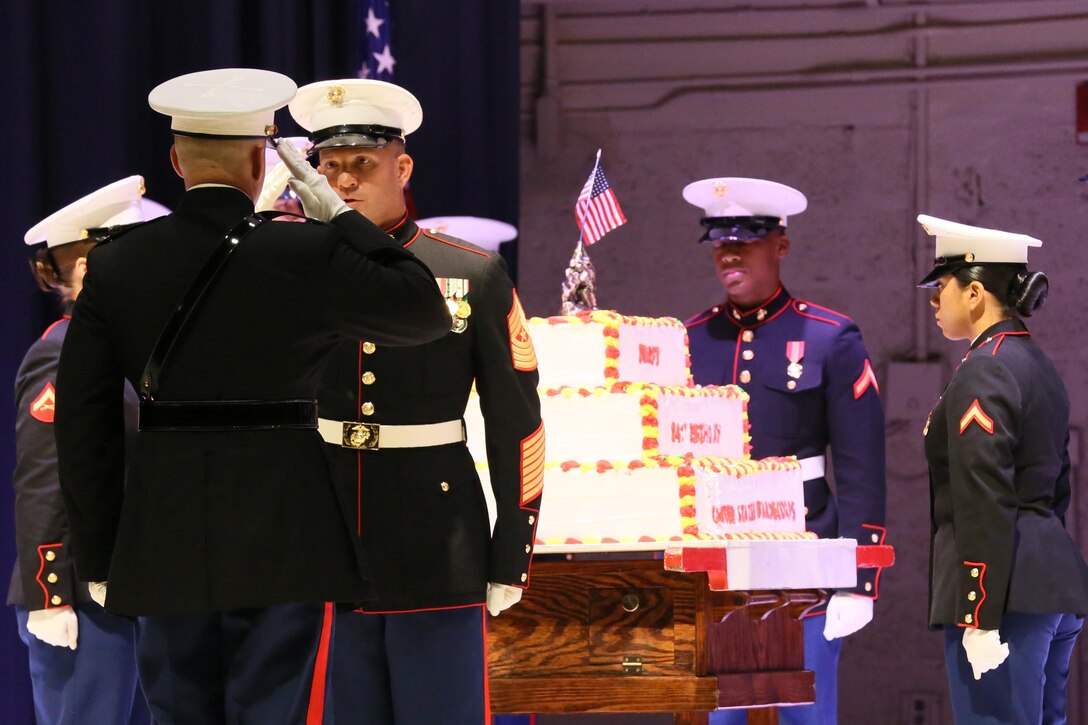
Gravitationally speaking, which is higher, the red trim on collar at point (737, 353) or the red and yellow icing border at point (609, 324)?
the red and yellow icing border at point (609, 324)

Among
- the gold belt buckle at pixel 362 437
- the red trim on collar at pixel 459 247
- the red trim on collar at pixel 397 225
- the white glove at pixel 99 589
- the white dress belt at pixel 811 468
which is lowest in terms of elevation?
the white dress belt at pixel 811 468

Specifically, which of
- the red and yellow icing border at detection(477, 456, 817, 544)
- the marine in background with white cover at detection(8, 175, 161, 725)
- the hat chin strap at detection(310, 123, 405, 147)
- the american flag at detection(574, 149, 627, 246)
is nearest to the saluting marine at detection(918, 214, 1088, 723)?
the red and yellow icing border at detection(477, 456, 817, 544)

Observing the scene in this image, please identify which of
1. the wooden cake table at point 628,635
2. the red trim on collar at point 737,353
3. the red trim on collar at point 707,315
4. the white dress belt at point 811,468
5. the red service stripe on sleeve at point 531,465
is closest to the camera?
the red service stripe on sleeve at point 531,465

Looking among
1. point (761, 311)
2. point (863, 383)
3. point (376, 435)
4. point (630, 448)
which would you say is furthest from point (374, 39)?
point (376, 435)

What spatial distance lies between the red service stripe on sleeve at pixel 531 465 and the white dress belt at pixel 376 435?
0.16m

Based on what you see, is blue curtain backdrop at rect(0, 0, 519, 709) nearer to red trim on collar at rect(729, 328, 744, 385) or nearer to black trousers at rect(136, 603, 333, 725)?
red trim on collar at rect(729, 328, 744, 385)

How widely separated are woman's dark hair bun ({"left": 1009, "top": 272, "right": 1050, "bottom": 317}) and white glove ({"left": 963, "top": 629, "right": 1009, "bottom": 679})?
79 cm

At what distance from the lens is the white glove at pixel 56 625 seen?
3.52 m

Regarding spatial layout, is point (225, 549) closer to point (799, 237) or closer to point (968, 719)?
point (968, 719)

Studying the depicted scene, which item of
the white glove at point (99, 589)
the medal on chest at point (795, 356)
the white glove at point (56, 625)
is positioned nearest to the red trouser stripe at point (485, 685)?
the white glove at point (99, 589)

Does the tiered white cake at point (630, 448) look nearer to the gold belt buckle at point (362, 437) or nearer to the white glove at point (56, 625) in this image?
the gold belt buckle at point (362, 437)

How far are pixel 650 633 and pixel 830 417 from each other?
1.29 m

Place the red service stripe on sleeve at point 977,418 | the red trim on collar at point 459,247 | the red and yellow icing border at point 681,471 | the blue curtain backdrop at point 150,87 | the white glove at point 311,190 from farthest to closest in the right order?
the blue curtain backdrop at point 150,87, the red service stripe on sleeve at point 977,418, the red and yellow icing border at point 681,471, the red trim on collar at point 459,247, the white glove at point 311,190

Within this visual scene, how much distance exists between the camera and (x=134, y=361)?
7.62ft
